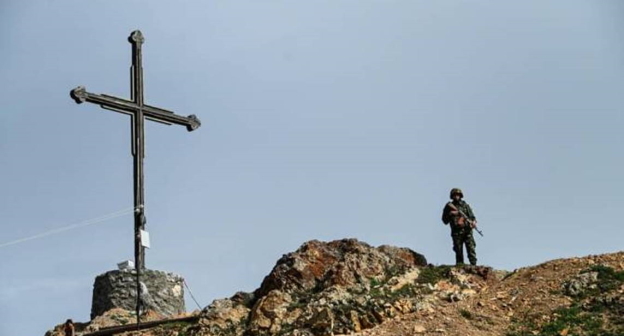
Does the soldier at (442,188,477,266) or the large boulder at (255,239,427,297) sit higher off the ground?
the soldier at (442,188,477,266)

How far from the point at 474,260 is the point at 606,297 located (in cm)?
384

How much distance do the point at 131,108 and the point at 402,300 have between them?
311 inches

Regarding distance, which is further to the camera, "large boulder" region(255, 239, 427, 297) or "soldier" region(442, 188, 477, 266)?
"soldier" region(442, 188, 477, 266)

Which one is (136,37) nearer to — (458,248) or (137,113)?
(137,113)

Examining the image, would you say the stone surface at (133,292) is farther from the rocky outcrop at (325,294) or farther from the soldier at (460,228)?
the soldier at (460,228)

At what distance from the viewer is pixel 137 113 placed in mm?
20719

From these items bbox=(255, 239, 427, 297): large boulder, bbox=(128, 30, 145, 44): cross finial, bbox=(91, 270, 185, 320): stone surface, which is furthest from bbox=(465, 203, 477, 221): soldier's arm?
bbox=(128, 30, 145, 44): cross finial

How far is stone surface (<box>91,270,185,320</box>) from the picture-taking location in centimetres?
1994

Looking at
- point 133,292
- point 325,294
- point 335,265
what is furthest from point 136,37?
point 325,294

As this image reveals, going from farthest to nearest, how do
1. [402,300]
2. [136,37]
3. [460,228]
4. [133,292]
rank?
[136,37]
[133,292]
[460,228]
[402,300]

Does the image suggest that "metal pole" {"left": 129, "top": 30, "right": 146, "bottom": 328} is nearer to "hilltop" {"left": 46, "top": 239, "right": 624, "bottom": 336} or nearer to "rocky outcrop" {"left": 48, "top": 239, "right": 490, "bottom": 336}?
"hilltop" {"left": 46, "top": 239, "right": 624, "bottom": 336}

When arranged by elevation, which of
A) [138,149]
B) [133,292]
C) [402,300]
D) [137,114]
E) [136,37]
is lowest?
[402,300]

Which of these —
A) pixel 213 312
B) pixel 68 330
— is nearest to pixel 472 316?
pixel 213 312

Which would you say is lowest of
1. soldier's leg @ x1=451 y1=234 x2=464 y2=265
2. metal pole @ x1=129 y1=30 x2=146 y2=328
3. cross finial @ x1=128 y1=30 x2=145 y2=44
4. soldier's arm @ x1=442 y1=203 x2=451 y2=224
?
soldier's leg @ x1=451 y1=234 x2=464 y2=265
